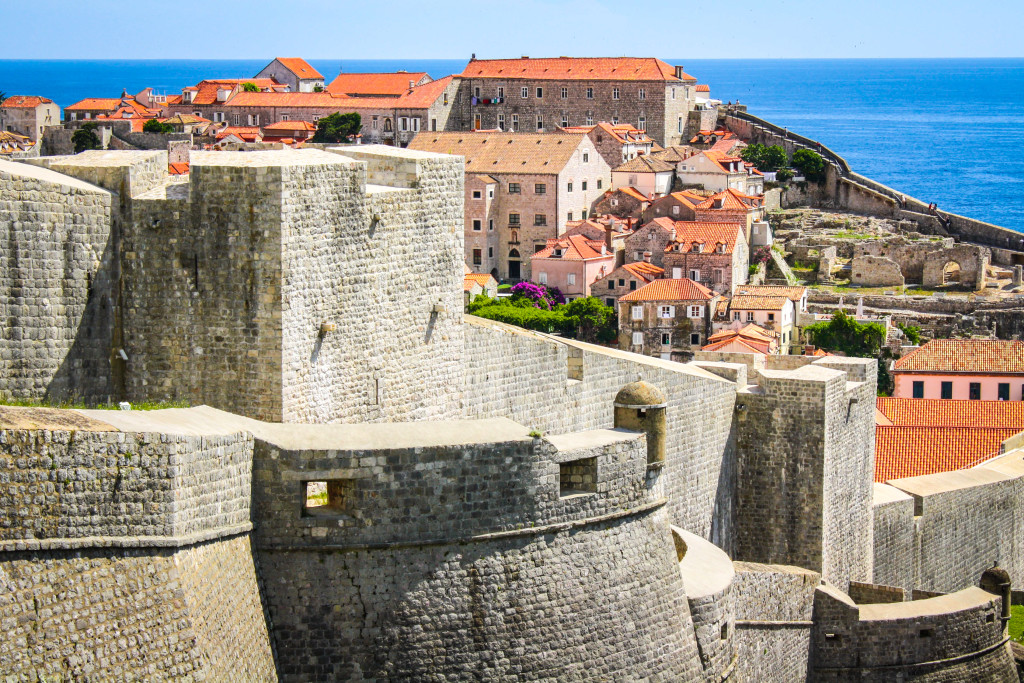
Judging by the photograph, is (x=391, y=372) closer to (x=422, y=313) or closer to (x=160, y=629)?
(x=422, y=313)

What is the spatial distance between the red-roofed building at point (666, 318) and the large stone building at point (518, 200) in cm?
1186

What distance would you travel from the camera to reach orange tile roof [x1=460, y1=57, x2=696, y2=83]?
9444cm

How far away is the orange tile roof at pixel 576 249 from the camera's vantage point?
70625mm

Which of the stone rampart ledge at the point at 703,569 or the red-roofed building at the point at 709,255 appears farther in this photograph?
the red-roofed building at the point at 709,255

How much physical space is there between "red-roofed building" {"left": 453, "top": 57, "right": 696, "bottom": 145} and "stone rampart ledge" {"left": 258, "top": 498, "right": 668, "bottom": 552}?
261ft

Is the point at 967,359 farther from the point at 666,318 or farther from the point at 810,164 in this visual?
the point at 810,164

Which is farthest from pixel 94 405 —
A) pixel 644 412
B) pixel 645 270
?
pixel 645 270

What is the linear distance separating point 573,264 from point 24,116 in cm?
4795

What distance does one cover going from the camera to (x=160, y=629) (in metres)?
11.9

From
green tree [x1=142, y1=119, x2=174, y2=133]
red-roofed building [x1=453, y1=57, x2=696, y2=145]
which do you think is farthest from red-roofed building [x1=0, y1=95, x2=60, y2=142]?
red-roofed building [x1=453, y1=57, x2=696, y2=145]

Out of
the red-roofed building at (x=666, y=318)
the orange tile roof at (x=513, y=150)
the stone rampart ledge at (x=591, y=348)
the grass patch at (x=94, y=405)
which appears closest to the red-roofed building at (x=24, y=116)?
the orange tile roof at (x=513, y=150)

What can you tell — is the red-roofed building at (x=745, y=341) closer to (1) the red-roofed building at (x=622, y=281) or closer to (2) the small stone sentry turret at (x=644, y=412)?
(1) the red-roofed building at (x=622, y=281)

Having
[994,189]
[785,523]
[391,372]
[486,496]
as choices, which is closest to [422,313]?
[391,372]

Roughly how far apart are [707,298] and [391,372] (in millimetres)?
48597
